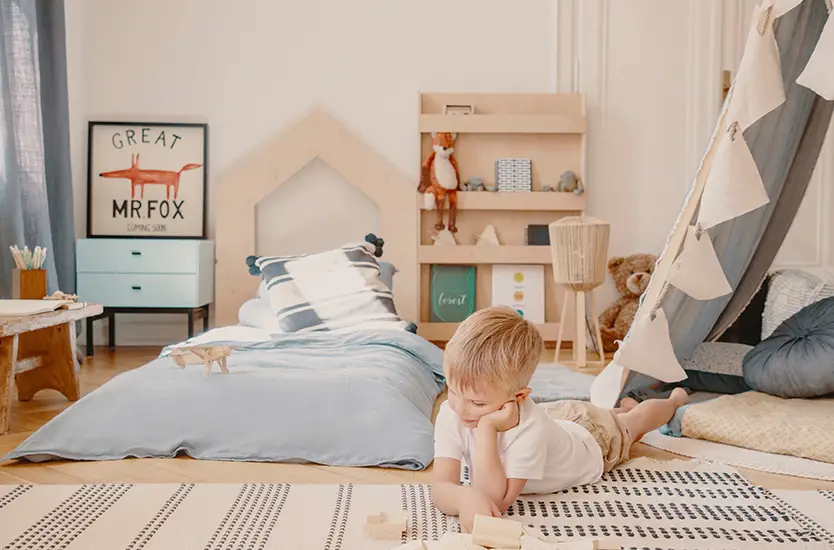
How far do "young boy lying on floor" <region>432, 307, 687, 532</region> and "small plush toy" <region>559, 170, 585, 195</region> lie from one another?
2.80 m

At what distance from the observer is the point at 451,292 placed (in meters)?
4.60

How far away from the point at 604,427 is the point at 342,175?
285cm

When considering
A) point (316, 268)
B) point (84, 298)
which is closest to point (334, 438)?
point (316, 268)

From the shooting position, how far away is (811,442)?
84.7 inches

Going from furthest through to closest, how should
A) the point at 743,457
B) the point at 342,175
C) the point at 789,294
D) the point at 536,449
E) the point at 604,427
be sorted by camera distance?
1. the point at 342,175
2. the point at 789,294
3. the point at 743,457
4. the point at 604,427
5. the point at 536,449

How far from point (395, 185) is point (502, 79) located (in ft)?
2.91

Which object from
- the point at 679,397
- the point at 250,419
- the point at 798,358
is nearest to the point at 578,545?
the point at 250,419

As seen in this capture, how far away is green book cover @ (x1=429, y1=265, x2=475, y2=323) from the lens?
4590 mm

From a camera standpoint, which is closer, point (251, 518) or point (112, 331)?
point (251, 518)

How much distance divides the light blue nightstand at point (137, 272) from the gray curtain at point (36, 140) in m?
0.10

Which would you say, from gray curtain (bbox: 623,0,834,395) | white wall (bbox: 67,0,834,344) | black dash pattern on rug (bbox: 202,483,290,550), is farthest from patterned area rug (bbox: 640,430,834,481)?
white wall (bbox: 67,0,834,344)

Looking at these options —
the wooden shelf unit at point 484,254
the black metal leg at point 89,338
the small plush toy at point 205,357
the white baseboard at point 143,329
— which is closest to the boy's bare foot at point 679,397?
the small plush toy at point 205,357

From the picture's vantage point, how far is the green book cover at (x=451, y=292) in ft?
15.1

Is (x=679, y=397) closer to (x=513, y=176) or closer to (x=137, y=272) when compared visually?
(x=513, y=176)
